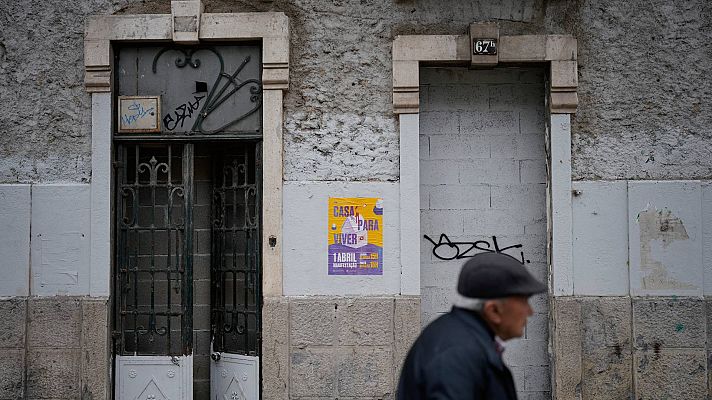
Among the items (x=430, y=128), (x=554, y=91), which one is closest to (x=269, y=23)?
(x=430, y=128)

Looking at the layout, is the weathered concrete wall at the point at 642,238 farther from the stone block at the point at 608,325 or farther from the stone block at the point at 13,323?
the stone block at the point at 13,323

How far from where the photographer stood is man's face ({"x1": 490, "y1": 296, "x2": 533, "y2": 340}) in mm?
3381

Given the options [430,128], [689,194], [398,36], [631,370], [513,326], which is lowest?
[631,370]

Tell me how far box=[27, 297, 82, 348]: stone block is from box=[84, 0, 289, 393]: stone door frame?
23cm

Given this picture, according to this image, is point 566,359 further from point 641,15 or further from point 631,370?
point 641,15

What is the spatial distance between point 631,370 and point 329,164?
2.93 meters

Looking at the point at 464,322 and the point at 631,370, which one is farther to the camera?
the point at 631,370

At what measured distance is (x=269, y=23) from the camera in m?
7.27

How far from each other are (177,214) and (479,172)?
2591mm

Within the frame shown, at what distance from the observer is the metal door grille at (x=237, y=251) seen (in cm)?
736

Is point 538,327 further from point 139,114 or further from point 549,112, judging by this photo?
point 139,114

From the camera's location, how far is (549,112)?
7320mm

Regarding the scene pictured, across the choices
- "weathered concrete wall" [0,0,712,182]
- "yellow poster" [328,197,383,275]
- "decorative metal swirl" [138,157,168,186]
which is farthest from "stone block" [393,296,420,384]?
"decorative metal swirl" [138,157,168,186]

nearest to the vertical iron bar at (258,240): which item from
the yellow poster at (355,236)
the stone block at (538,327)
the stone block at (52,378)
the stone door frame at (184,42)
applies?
the stone door frame at (184,42)
